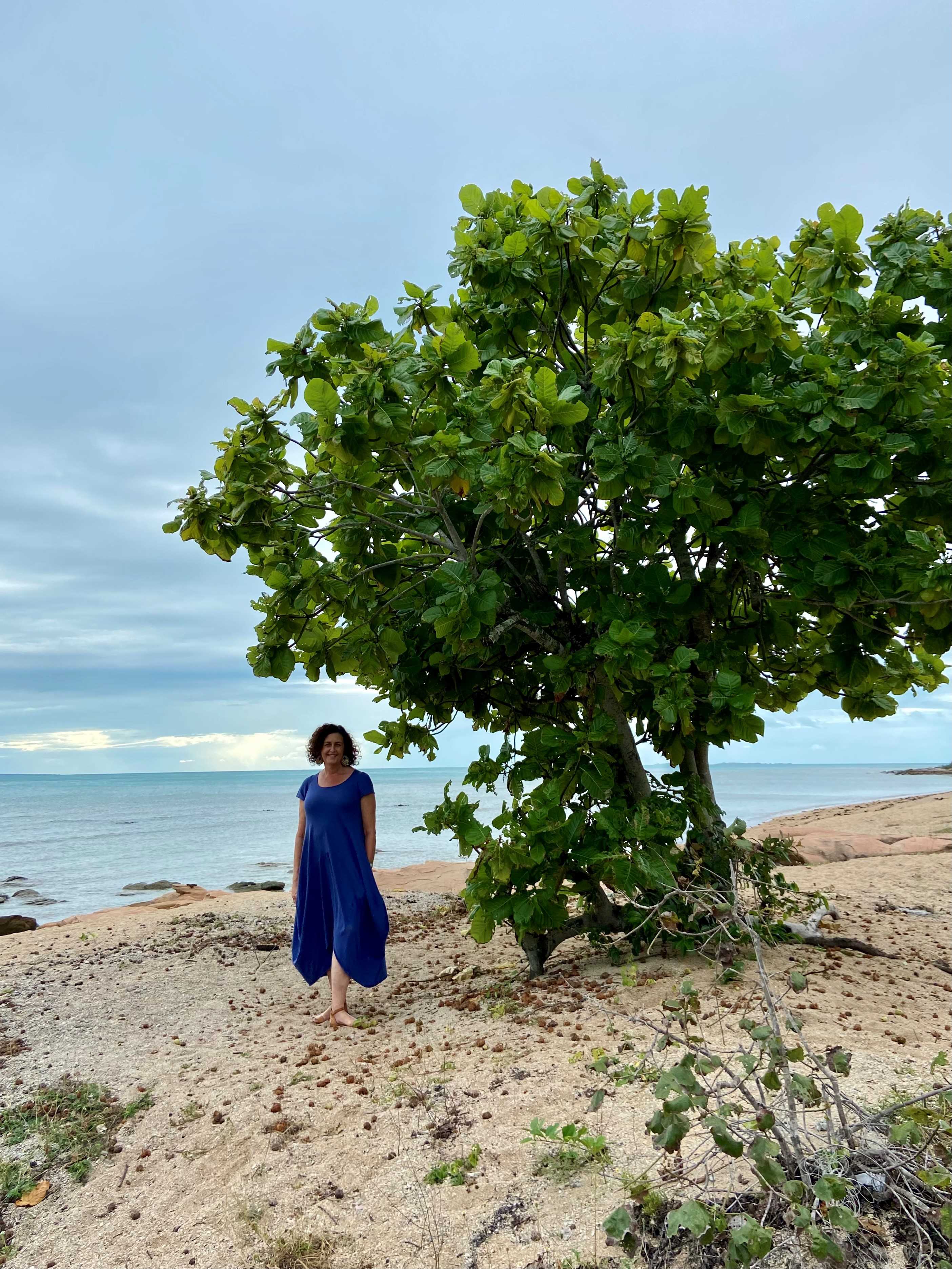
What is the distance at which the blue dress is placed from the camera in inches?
222

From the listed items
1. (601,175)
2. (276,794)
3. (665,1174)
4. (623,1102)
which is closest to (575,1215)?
(665,1174)

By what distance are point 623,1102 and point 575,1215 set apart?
0.71 metres

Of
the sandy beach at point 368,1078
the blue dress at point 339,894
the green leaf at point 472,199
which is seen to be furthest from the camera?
the blue dress at point 339,894

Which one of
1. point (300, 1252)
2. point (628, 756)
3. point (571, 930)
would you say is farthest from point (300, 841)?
point (300, 1252)

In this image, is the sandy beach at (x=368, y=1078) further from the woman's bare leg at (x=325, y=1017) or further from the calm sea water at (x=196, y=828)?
the calm sea water at (x=196, y=828)

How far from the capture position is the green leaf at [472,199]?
4.89 m

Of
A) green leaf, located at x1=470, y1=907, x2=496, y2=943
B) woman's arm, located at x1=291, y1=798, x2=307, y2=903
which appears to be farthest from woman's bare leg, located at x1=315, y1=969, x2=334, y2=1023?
green leaf, located at x1=470, y1=907, x2=496, y2=943

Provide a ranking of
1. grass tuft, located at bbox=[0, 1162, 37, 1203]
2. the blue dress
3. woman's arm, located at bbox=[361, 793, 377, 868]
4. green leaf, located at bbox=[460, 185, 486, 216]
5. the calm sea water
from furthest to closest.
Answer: the calm sea water < woman's arm, located at bbox=[361, 793, 377, 868] < the blue dress < green leaf, located at bbox=[460, 185, 486, 216] < grass tuft, located at bbox=[0, 1162, 37, 1203]

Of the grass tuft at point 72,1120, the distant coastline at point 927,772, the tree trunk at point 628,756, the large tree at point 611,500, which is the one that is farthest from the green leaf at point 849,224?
the distant coastline at point 927,772

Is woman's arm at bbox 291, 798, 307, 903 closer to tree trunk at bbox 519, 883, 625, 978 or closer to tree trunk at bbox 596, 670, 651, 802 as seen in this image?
tree trunk at bbox 519, 883, 625, 978

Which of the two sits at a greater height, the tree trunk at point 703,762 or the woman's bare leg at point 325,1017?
the tree trunk at point 703,762

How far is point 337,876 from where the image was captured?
18.6ft

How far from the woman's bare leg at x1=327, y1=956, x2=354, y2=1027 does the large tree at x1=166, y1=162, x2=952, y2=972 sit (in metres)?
1.08

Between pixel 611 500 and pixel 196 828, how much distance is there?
3598 cm
